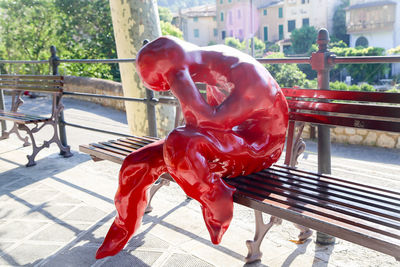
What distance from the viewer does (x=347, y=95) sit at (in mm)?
2238

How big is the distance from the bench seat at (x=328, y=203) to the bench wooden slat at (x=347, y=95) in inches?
17.9

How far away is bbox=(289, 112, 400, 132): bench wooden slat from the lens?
202cm

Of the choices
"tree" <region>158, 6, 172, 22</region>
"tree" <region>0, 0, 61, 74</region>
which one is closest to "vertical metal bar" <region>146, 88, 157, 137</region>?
"tree" <region>0, 0, 61, 74</region>

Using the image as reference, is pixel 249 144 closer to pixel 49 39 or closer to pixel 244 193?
pixel 244 193

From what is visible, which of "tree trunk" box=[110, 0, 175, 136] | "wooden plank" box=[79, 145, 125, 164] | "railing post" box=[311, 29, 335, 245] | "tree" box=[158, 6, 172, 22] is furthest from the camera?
"tree" box=[158, 6, 172, 22]

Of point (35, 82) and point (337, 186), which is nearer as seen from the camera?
point (337, 186)

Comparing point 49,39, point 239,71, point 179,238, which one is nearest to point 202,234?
point 179,238

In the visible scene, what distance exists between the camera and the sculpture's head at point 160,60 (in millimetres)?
1938

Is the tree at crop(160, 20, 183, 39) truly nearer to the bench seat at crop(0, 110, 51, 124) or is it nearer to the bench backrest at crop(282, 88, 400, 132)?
the bench seat at crop(0, 110, 51, 124)

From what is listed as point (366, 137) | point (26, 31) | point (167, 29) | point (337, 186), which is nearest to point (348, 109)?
point (337, 186)

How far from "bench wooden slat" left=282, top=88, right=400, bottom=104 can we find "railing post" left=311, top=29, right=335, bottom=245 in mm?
147

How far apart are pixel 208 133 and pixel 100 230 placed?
1299mm

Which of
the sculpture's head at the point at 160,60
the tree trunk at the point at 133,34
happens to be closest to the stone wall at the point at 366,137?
the tree trunk at the point at 133,34

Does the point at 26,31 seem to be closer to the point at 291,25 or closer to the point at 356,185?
the point at 356,185
